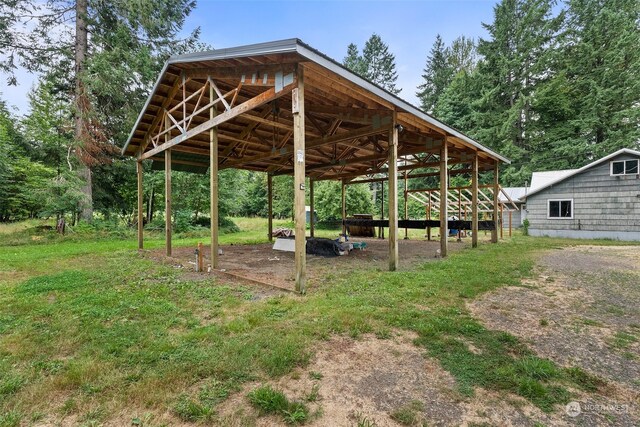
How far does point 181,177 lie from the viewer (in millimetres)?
17281

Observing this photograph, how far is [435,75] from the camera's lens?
33312mm

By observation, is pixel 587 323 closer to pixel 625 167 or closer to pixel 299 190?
pixel 299 190

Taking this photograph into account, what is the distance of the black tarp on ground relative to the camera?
336 inches

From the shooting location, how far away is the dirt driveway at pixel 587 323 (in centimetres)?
199

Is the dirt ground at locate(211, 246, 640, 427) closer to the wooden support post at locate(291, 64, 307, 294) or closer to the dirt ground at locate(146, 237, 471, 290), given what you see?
the wooden support post at locate(291, 64, 307, 294)

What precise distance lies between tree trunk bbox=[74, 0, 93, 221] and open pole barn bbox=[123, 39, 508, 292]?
375 cm

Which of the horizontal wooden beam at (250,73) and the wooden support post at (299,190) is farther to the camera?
the horizontal wooden beam at (250,73)

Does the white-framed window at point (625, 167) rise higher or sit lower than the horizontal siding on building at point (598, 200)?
higher

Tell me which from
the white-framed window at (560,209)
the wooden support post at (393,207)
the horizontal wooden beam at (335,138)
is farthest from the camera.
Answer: the white-framed window at (560,209)

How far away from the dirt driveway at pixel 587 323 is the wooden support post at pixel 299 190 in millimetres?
2414

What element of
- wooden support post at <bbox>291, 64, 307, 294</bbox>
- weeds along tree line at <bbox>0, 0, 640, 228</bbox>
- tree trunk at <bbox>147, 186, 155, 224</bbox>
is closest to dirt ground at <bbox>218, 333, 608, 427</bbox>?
wooden support post at <bbox>291, 64, 307, 294</bbox>

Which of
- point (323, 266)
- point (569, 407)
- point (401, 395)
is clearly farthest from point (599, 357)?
point (323, 266)

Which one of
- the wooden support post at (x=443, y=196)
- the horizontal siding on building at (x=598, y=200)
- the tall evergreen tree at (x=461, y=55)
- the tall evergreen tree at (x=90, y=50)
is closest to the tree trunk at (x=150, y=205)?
the tall evergreen tree at (x=90, y=50)

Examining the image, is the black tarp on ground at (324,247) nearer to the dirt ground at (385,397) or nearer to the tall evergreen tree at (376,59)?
the dirt ground at (385,397)
